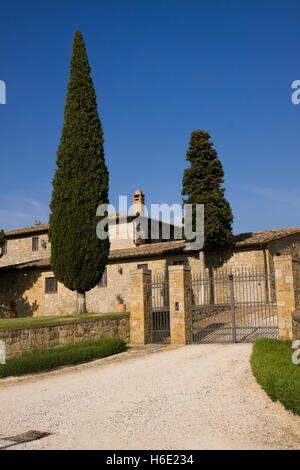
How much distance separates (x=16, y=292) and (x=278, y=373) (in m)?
24.7

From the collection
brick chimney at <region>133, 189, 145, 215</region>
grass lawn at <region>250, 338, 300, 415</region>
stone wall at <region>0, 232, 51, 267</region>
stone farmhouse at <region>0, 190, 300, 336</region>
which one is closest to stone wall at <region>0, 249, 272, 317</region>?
stone farmhouse at <region>0, 190, 300, 336</region>

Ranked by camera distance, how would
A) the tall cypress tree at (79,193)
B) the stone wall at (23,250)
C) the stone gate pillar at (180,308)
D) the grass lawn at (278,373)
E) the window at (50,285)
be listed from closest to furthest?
the grass lawn at (278,373)
the stone gate pillar at (180,308)
the tall cypress tree at (79,193)
the window at (50,285)
the stone wall at (23,250)

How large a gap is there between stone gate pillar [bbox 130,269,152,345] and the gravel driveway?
12.1ft

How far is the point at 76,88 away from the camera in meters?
21.0

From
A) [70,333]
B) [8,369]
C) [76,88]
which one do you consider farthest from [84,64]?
[8,369]

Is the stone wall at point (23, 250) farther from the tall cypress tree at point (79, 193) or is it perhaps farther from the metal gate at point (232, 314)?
the metal gate at point (232, 314)

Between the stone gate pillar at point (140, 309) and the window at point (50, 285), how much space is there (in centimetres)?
1364

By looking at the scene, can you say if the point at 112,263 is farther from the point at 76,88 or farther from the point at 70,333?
the point at 70,333

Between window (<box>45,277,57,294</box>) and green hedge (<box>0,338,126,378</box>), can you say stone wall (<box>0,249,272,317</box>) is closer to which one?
window (<box>45,277,57,294</box>)

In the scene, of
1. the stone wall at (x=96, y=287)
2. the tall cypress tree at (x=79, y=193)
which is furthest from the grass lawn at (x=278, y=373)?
the stone wall at (x=96, y=287)

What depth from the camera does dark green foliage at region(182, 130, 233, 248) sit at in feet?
78.0

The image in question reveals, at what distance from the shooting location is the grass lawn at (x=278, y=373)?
7297mm

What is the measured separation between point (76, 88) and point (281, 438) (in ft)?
61.3

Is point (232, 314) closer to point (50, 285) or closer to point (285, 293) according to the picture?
point (285, 293)
